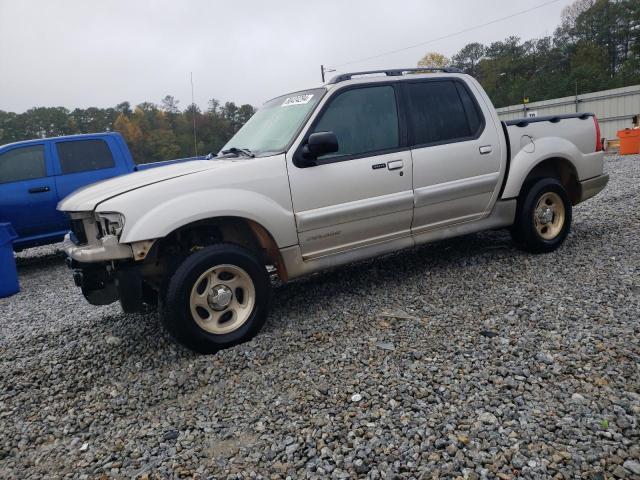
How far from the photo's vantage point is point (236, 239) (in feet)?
13.3

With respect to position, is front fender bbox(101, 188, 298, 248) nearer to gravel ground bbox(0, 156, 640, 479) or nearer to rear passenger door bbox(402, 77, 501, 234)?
gravel ground bbox(0, 156, 640, 479)

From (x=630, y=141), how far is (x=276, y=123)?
17.2m

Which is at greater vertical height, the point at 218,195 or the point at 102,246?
the point at 218,195

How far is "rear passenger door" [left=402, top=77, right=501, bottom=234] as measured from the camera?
453 centimetres

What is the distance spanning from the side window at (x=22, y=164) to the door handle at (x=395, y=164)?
6038 mm

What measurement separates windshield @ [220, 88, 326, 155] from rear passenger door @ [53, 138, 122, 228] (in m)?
4.26

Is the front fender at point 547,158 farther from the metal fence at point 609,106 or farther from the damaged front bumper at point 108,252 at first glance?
the metal fence at point 609,106

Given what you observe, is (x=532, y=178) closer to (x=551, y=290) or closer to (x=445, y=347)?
(x=551, y=290)

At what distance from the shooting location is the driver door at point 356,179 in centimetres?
401

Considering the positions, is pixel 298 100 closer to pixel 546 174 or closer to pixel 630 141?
pixel 546 174

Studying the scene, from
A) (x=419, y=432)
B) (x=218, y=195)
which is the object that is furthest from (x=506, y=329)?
(x=218, y=195)

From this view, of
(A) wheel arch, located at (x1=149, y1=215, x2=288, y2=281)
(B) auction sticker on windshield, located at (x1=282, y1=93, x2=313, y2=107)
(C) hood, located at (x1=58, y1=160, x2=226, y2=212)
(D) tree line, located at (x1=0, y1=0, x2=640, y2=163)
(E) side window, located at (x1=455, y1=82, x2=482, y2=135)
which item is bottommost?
(A) wheel arch, located at (x1=149, y1=215, x2=288, y2=281)

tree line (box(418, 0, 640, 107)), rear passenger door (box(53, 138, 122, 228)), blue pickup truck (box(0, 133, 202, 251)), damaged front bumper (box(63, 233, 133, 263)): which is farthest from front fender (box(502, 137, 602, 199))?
tree line (box(418, 0, 640, 107))

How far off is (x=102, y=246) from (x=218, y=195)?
87 centimetres
